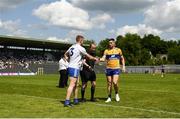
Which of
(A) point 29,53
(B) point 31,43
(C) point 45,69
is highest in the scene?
(B) point 31,43

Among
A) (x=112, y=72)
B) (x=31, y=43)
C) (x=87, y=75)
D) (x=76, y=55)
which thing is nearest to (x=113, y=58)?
(x=112, y=72)

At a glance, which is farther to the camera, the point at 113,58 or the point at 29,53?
the point at 29,53

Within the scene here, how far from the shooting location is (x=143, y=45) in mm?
163125

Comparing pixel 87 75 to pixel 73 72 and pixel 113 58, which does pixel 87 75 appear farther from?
pixel 73 72

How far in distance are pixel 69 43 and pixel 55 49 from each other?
7839 mm

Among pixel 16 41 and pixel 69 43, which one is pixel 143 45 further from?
pixel 16 41

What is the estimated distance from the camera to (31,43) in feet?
325

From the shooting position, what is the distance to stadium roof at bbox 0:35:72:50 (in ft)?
301

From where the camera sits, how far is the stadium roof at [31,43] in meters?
91.6

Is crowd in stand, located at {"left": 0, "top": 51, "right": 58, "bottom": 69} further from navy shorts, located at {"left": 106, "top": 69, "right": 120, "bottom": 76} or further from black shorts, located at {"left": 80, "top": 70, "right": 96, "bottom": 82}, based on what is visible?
navy shorts, located at {"left": 106, "top": 69, "right": 120, "bottom": 76}

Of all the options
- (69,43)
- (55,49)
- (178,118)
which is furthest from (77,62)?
(55,49)

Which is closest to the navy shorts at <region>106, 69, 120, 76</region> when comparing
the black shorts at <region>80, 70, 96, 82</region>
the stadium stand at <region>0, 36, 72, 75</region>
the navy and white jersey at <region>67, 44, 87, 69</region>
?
the black shorts at <region>80, 70, 96, 82</region>

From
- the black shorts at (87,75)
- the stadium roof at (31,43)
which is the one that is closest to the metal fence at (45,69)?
the stadium roof at (31,43)

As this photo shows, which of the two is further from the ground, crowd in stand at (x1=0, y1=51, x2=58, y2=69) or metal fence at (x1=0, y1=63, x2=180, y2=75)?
crowd in stand at (x1=0, y1=51, x2=58, y2=69)
